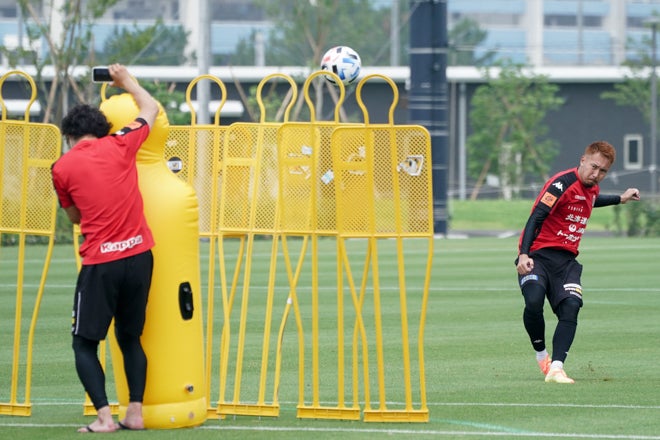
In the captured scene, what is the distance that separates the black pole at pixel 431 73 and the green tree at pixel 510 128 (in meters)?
14.3

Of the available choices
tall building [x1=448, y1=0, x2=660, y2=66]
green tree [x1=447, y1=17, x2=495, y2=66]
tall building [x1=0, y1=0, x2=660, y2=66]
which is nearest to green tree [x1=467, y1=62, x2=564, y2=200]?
green tree [x1=447, y1=17, x2=495, y2=66]

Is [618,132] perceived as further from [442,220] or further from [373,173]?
[373,173]

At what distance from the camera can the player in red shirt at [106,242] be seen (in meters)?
7.86

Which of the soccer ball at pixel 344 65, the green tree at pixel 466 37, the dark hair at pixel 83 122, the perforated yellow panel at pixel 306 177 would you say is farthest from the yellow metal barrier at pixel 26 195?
the green tree at pixel 466 37

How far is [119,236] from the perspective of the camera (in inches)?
310

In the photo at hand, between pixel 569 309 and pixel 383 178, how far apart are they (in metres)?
2.81

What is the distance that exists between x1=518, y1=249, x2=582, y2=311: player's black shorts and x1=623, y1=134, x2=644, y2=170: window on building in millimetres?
43994

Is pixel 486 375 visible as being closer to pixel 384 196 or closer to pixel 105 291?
pixel 384 196

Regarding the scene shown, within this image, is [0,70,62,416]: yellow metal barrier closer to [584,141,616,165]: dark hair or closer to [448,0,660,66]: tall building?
[584,141,616,165]: dark hair

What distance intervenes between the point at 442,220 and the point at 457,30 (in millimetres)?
47931

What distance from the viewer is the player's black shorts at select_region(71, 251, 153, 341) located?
786 cm

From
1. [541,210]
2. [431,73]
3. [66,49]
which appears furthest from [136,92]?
[66,49]

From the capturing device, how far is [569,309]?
419 inches

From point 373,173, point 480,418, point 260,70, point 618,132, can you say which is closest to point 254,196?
point 373,173
